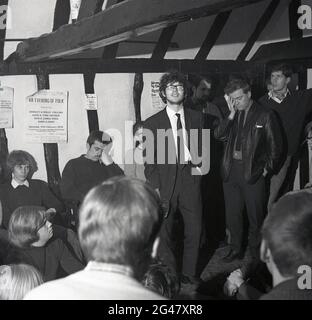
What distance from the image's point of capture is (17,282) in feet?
6.73

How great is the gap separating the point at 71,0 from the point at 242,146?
70.2 inches

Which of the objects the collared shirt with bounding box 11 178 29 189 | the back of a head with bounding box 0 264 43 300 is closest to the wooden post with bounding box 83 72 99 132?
the collared shirt with bounding box 11 178 29 189

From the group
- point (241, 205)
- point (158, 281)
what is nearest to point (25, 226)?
point (158, 281)

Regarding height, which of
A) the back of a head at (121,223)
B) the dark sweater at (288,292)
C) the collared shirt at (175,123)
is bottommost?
the dark sweater at (288,292)

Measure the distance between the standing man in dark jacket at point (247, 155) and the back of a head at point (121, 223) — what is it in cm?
308

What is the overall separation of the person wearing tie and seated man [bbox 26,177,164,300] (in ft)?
8.00

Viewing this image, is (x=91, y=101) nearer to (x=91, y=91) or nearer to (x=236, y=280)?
(x=91, y=91)

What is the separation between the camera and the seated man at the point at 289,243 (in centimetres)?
148

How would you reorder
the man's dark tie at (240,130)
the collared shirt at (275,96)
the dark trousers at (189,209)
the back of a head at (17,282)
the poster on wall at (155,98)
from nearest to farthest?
the back of a head at (17,282)
the dark trousers at (189,209)
the man's dark tie at (240,130)
the collared shirt at (275,96)
the poster on wall at (155,98)

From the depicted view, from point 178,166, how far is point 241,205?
1038mm

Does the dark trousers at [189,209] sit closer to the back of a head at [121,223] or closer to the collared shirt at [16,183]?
the collared shirt at [16,183]

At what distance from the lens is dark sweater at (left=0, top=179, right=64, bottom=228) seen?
4.06 meters

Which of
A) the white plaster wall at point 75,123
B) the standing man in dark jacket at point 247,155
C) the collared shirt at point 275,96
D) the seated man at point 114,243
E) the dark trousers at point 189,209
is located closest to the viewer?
the seated man at point 114,243

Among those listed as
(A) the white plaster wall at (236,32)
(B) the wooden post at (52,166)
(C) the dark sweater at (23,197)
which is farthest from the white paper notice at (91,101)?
(A) the white plaster wall at (236,32)
